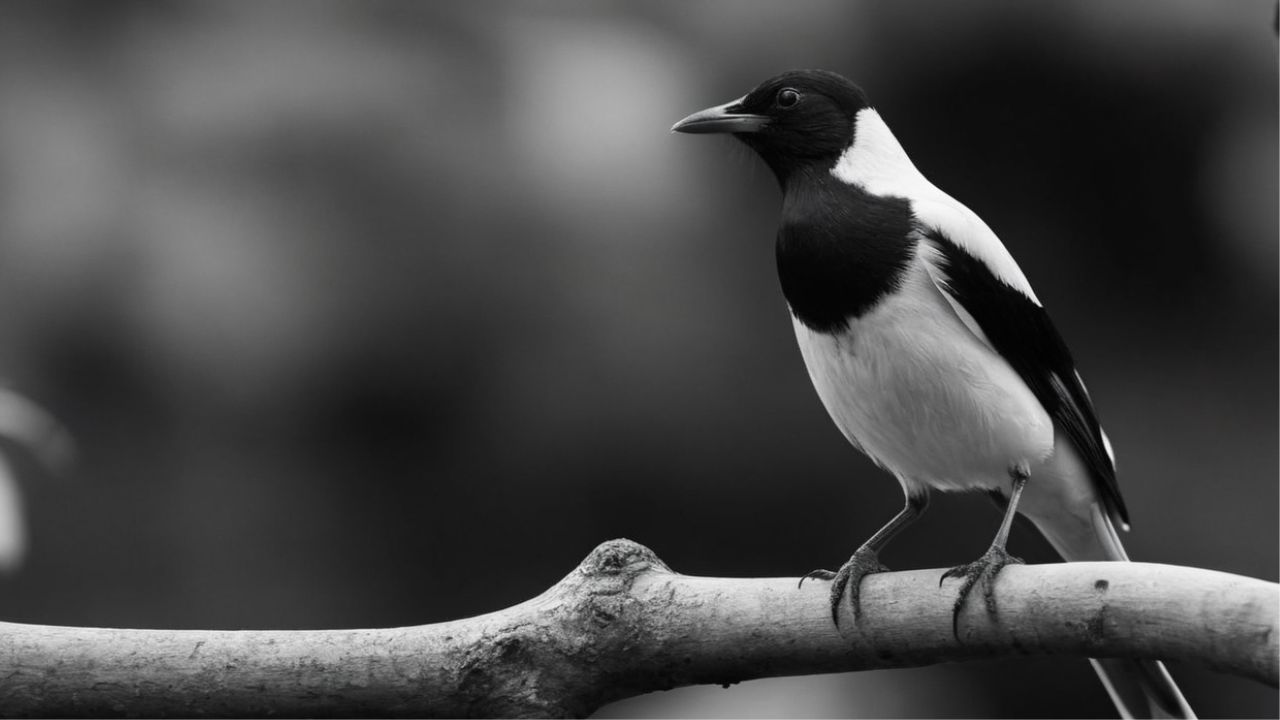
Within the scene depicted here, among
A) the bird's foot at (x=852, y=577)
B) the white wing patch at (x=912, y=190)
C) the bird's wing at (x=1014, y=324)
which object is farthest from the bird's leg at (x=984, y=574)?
the white wing patch at (x=912, y=190)

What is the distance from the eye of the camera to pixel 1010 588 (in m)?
1.96

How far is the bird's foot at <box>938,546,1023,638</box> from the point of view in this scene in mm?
1944

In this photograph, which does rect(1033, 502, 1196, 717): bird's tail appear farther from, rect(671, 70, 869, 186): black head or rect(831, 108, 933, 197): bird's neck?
rect(671, 70, 869, 186): black head

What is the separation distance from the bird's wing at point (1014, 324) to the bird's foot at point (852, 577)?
0.42m

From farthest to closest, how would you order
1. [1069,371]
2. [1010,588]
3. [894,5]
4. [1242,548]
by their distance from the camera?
[894,5] → [1242,548] → [1069,371] → [1010,588]

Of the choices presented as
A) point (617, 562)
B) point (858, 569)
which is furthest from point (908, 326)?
point (617, 562)

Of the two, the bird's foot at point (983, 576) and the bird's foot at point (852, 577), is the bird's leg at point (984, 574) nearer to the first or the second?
the bird's foot at point (983, 576)

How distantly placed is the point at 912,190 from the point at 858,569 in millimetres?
664

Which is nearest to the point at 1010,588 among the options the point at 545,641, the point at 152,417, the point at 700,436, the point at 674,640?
the point at 674,640

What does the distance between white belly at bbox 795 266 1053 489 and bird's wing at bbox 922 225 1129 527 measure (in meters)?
0.02

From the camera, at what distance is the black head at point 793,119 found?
245 centimetres

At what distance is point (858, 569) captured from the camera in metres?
2.16

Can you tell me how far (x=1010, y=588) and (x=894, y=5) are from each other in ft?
12.8

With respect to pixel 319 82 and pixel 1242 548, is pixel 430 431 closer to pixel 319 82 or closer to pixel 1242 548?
pixel 319 82
